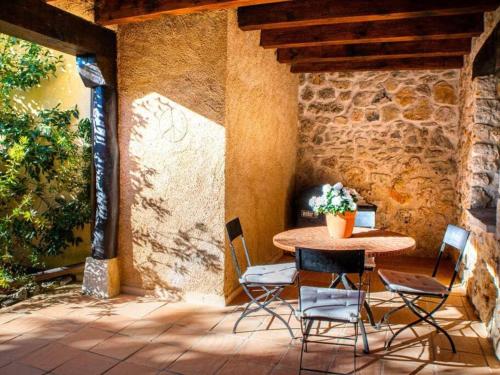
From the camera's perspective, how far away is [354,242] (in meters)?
3.00

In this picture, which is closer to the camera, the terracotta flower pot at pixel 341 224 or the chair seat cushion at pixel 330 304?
the chair seat cushion at pixel 330 304

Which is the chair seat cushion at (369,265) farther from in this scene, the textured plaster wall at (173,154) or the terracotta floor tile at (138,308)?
the terracotta floor tile at (138,308)

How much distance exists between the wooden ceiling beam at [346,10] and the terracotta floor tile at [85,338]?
9.14 feet

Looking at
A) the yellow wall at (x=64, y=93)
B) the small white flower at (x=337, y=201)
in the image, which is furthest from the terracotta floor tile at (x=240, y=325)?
the yellow wall at (x=64, y=93)

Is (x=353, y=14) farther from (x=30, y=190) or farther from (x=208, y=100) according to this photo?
(x=30, y=190)

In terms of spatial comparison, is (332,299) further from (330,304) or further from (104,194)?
(104,194)

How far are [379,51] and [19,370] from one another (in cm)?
429

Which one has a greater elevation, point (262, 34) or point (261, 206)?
point (262, 34)

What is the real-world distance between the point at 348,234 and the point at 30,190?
11.1ft

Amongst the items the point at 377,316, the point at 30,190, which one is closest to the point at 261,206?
the point at 377,316

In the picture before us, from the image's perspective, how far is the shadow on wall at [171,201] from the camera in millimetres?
3492

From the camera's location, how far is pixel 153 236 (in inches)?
146

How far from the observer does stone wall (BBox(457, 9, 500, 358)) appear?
3.16 metres

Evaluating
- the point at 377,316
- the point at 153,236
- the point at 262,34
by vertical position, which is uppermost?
the point at 262,34
